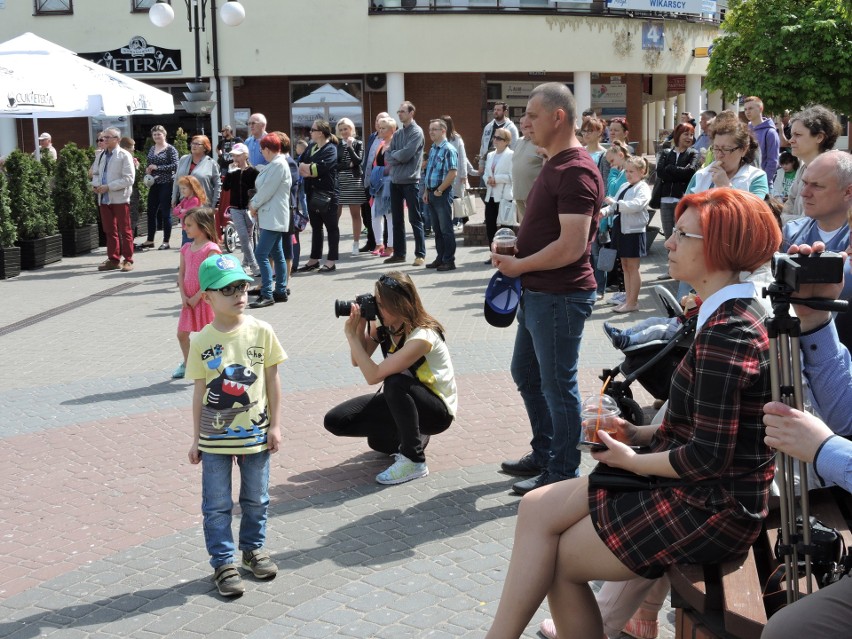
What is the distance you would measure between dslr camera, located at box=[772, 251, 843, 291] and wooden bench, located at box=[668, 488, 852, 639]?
3.10 ft

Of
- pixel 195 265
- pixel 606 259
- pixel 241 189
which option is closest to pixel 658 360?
pixel 195 265

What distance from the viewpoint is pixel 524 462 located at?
6062mm

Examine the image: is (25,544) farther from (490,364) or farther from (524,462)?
(490,364)

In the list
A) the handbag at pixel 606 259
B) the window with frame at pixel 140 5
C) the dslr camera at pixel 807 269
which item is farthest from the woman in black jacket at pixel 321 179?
the window with frame at pixel 140 5

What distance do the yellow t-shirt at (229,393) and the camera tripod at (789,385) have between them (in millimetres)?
2432

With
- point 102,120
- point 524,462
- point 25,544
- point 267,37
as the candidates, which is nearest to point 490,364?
point 524,462

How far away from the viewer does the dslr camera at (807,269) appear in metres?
2.86

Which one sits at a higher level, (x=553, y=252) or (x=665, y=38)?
(x=665, y=38)

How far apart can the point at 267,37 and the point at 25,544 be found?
85.1ft

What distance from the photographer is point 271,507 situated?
575 cm

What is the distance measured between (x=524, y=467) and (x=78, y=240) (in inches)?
501

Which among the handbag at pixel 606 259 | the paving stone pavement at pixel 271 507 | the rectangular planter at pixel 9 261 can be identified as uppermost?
the handbag at pixel 606 259

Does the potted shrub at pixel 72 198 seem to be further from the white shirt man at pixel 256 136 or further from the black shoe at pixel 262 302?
the black shoe at pixel 262 302

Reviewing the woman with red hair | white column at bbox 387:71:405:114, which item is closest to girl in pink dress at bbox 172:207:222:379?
the woman with red hair
